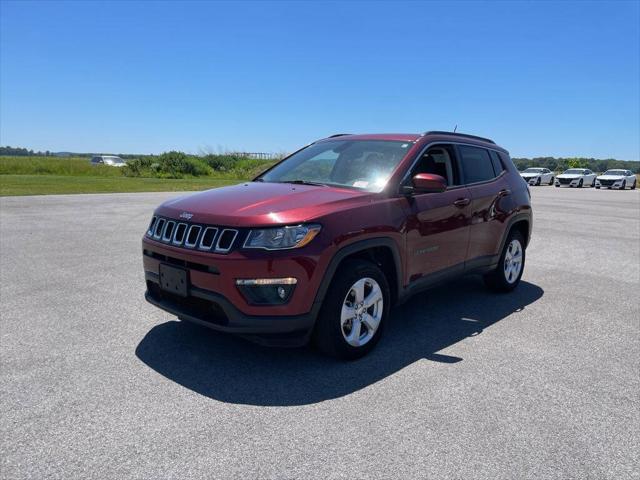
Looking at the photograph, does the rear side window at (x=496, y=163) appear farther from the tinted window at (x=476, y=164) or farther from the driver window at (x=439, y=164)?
the driver window at (x=439, y=164)

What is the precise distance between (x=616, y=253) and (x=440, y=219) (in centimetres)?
632

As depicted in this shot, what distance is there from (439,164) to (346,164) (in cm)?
96

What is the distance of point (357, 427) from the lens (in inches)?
122

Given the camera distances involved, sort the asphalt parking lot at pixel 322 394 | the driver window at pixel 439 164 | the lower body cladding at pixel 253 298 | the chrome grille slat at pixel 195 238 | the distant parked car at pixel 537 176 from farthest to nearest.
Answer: the distant parked car at pixel 537 176, the driver window at pixel 439 164, the chrome grille slat at pixel 195 238, the lower body cladding at pixel 253 298, the asphalt parking lot at pixel 322 394

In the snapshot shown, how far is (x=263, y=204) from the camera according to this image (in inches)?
151

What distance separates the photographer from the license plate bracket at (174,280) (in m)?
3.77

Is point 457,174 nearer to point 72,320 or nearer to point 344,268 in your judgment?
point 344,268

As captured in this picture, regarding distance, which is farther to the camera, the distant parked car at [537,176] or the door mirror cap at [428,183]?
the distant parked car at [537,176]

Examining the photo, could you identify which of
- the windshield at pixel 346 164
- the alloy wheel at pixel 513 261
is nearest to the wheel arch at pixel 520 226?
the alloy wheel at pixel 513 261

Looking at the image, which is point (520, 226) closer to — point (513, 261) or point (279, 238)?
point (513, 261)

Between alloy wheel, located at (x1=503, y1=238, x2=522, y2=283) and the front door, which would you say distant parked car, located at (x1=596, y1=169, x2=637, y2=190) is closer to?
alloy wheel, located at (x1=503, y1=238, x2=522, y2=283)

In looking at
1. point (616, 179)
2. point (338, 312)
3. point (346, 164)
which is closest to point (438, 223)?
point (346, 164)

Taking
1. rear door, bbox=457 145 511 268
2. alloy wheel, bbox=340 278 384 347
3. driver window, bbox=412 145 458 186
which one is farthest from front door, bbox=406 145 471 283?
alloy wheel, bbox=340 278 384 347

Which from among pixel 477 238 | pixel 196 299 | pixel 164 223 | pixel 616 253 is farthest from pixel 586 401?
pixel 616 253
